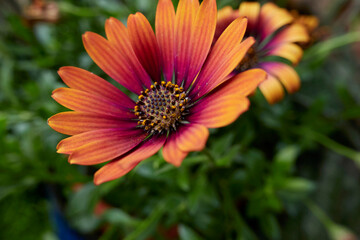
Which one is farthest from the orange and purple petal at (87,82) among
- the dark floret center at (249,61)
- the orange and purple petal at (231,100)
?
the dark floret center at (249,61)

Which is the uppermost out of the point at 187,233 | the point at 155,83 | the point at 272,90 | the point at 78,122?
the point at 78,122

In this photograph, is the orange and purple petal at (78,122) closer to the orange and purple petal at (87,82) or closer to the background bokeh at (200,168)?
the orange and purple petal at (87,82)

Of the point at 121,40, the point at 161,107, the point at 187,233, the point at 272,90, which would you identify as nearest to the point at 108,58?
the point at 121,40

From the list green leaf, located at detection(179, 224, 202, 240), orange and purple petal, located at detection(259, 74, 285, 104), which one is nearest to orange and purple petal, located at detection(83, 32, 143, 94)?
orange and purple petal, located at detection(259, 74, 285, 104)

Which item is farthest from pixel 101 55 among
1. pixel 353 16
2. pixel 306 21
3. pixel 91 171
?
pixel 353 16

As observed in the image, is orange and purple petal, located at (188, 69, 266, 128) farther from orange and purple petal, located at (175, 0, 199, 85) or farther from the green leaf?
the green leaf

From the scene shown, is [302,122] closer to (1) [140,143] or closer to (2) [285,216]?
(2) [285,216]

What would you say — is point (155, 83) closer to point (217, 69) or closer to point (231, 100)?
point (217, 69)
